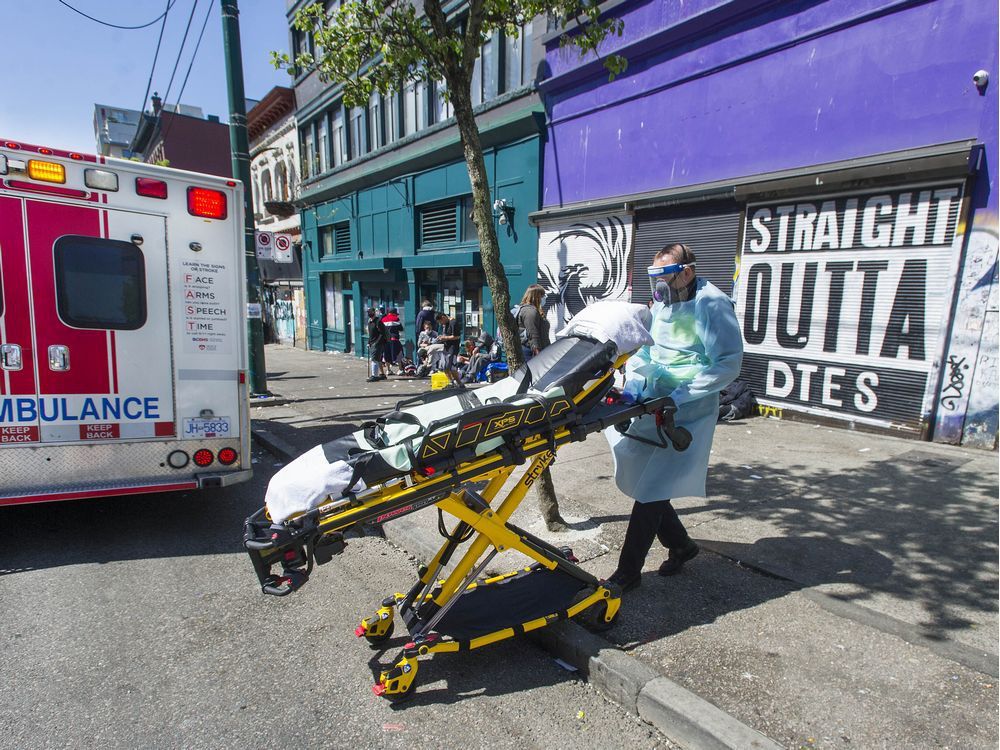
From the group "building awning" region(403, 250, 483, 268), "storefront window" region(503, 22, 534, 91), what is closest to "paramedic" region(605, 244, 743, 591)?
"building awning" region(403, 250, 483, 268)

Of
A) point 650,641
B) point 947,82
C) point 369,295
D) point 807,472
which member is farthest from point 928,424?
point 369,295

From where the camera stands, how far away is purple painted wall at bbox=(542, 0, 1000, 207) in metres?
6.20

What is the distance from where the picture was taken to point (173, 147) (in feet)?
105

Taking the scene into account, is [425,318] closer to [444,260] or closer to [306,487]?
[444,260]

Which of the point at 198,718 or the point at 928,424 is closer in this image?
the point at 198,718

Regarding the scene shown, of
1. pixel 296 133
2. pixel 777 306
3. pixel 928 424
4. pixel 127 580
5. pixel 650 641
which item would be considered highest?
pixel 296 133

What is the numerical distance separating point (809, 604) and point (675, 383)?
152cm

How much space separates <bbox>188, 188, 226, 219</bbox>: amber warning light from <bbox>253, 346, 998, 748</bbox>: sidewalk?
9.58 ft

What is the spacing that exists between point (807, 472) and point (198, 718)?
548cm

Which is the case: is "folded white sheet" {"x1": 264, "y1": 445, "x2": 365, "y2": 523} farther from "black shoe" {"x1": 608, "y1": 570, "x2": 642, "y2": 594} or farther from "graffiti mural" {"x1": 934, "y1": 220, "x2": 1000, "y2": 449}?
"graffiti mural" {"x1": 934, "y1": 220, "x2": 1000, "y2": 449}

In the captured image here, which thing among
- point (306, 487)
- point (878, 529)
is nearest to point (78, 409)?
point (306, 487)

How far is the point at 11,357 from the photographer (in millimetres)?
3990

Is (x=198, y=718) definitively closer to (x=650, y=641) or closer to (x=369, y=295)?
(x=650, y=641)

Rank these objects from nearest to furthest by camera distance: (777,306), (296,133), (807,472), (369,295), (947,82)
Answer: (807,472), (947,82), (777,306), (369,295), (296,133)
